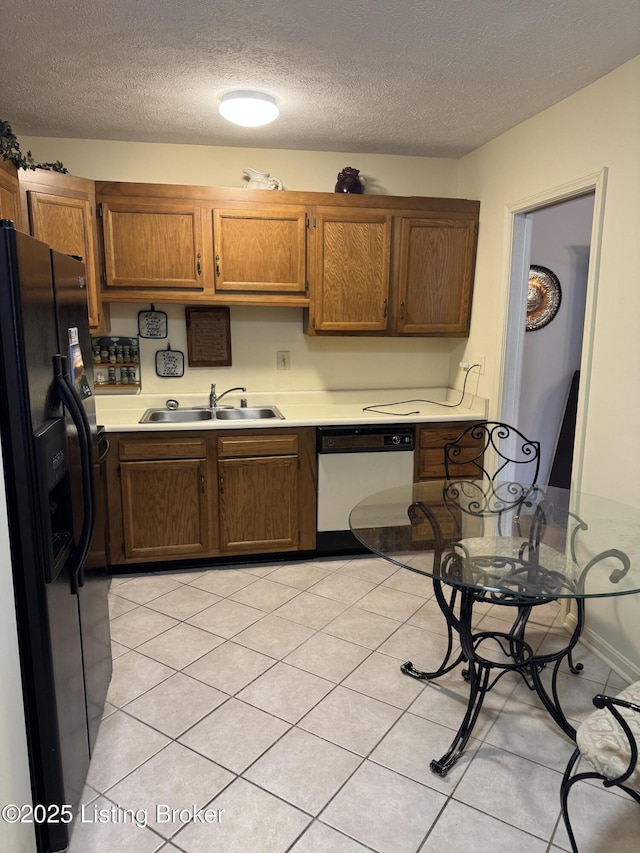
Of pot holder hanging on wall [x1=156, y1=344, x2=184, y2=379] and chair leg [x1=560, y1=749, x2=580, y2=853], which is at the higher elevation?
pot holder hanging on wall [x1=156, y1=344, x2=184, y2=379]

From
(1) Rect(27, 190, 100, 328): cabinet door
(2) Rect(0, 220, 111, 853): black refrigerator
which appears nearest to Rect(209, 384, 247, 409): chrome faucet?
(1) Rect(27, 190, 100, 328): cabinet door

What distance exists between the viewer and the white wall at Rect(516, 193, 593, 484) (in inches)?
163

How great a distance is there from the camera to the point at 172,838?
1.58 metres

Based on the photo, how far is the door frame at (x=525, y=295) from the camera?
2447 mm

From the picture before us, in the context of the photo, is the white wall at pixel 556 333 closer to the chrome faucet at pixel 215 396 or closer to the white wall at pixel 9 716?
the chrome faucet at pixel 215 396

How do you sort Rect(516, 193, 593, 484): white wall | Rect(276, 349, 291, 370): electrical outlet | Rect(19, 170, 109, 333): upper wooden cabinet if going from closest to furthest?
Rect(19, 170, 109, 333): upper wooden cabinet < Rect(276, 349, 291, 370): electrical outlet < Rect(516, 193, 593, 484): white wall

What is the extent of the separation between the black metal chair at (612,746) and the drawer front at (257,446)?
83.6 inches

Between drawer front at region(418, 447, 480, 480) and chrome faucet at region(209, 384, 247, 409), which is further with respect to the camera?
chrome faucet at region(209, 384, 247, 409)

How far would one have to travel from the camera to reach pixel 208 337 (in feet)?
12.0

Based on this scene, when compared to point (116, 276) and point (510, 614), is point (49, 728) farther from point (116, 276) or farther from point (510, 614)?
point (116, 276)

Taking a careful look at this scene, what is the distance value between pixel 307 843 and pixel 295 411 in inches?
93.6

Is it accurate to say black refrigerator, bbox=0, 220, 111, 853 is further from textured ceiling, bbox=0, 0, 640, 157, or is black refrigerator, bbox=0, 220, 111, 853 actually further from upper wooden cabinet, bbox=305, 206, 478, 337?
upper wooden cabinet, bbox=305, 206, 478, 337

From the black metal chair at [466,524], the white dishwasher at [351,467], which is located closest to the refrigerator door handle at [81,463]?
the black metal chair at [466,524]

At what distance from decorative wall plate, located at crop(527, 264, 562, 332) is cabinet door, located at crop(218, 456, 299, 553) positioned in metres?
2.22
